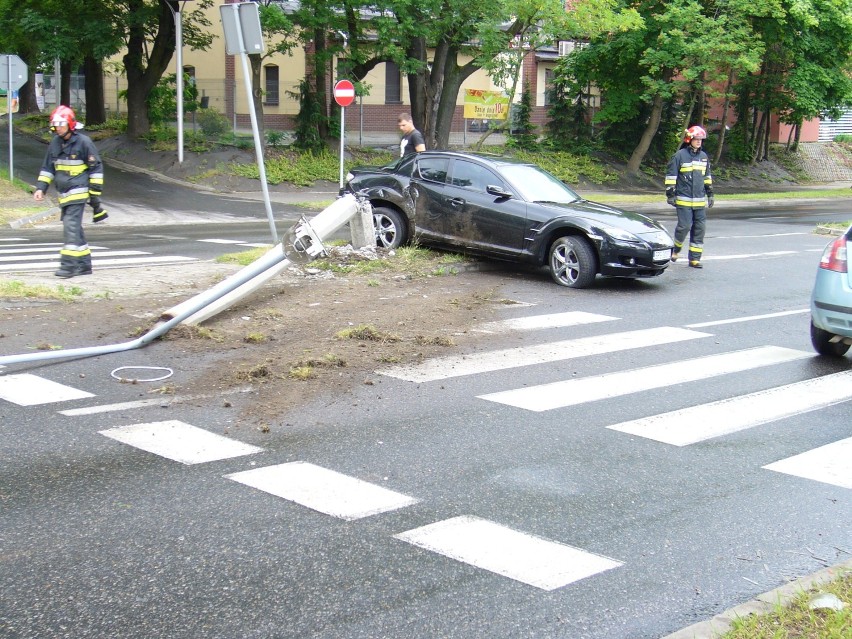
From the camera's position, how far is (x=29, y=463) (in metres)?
5.57

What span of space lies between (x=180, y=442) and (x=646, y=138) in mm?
35838

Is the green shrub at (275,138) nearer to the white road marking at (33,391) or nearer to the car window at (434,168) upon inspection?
the car window at (434,168)

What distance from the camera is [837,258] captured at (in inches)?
331

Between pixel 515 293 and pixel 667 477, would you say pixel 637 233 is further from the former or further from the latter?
pixel 667 477

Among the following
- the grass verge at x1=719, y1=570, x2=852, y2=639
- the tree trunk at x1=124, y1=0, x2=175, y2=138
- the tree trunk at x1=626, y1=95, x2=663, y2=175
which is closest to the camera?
the grass verge at x1=719, y1=570, x2=852, y2=639

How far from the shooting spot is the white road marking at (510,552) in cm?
429

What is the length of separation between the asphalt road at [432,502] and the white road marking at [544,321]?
4.47 ft

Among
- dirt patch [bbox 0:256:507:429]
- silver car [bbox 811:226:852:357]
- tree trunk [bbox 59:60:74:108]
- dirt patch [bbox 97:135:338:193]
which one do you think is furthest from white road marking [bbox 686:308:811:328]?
tree trunk [bbox 59:60:74:108]

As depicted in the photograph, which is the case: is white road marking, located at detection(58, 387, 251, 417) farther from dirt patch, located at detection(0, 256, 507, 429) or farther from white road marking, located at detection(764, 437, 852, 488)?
white road marking, located at detection(764, 437, 852, 488)

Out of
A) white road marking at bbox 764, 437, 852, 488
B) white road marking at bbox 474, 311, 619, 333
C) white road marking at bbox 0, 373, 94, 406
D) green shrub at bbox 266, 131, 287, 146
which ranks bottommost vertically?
white road marking at bbox 0, 373, 94, 406

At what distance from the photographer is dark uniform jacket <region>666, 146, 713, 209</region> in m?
14.6

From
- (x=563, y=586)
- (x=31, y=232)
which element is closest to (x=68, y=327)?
(x=563, y=586)

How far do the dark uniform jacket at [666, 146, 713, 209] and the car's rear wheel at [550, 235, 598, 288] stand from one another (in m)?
2.91

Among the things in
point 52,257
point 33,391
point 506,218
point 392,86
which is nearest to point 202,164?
point 52,257
